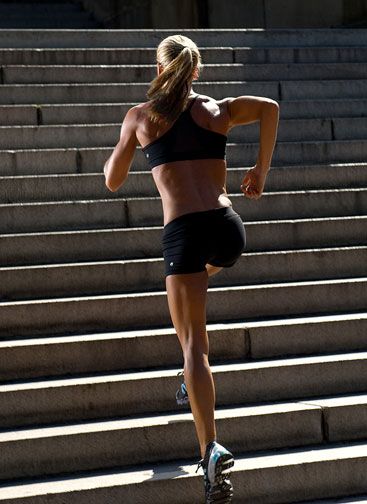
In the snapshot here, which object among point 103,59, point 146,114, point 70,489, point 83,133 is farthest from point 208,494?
point 103,59

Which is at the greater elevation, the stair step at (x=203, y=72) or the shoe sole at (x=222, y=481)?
the stair step at (x=203, y=72)

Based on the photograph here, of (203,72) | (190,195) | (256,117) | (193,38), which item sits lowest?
(190,195)

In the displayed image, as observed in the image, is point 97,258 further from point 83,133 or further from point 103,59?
point 103,59

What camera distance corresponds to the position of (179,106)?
5309 millimetres

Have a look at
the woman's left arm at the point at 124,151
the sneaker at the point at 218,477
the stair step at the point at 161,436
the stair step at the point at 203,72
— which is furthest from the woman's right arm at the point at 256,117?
the stair step at the point at 203,72

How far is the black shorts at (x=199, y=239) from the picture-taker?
5.28 m

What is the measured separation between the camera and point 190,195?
5328mm

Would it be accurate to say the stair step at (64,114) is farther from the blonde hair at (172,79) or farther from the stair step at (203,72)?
the blonde hair at (172,79)

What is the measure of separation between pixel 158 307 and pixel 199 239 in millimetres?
1820

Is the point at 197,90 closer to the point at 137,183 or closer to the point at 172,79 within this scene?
the point at 137,183

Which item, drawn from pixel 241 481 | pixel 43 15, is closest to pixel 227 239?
pixel 241 481

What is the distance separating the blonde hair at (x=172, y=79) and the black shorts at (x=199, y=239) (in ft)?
1.47

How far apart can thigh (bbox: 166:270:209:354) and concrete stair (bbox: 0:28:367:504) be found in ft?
2.62

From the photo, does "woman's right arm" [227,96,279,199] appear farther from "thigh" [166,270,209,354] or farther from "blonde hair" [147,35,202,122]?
"thigh" [166,270,209,354]
